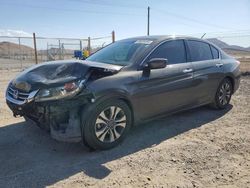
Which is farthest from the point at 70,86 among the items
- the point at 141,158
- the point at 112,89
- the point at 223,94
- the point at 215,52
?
the point at 223,94

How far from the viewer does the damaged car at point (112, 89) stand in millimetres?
4047

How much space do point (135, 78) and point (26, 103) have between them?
1.65 m

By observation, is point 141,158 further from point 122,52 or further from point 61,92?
point 122,52

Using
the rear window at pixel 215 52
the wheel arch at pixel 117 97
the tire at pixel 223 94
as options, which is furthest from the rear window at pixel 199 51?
the wheel arch at pixel 117 97

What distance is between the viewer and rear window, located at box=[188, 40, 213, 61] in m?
5.85

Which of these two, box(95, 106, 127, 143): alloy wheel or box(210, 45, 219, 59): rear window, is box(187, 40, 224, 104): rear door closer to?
box(210, 45, 219, 59): rear window

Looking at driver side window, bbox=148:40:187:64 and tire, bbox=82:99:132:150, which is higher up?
driver side window, bbox=148:40:187:64

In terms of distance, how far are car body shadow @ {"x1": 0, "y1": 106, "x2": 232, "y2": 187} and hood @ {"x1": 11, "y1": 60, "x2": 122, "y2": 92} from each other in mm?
907

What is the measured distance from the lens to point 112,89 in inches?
167

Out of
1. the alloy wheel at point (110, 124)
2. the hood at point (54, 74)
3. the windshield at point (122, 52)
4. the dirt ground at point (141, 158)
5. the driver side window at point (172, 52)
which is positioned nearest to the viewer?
the dirt ground at point (141, 158)

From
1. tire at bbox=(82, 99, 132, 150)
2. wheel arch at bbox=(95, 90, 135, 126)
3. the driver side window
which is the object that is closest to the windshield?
the driver side window

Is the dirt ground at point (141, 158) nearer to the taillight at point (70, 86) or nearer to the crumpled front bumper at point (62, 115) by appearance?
the crumpled front bumper at point (62, 115)

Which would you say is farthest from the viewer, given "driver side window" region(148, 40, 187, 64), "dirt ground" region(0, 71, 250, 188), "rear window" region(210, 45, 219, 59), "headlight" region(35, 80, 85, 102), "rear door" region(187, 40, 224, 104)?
"rear window" region(210, 45, 219, 59)

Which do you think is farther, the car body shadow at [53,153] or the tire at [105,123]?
the tire at [105,123]
